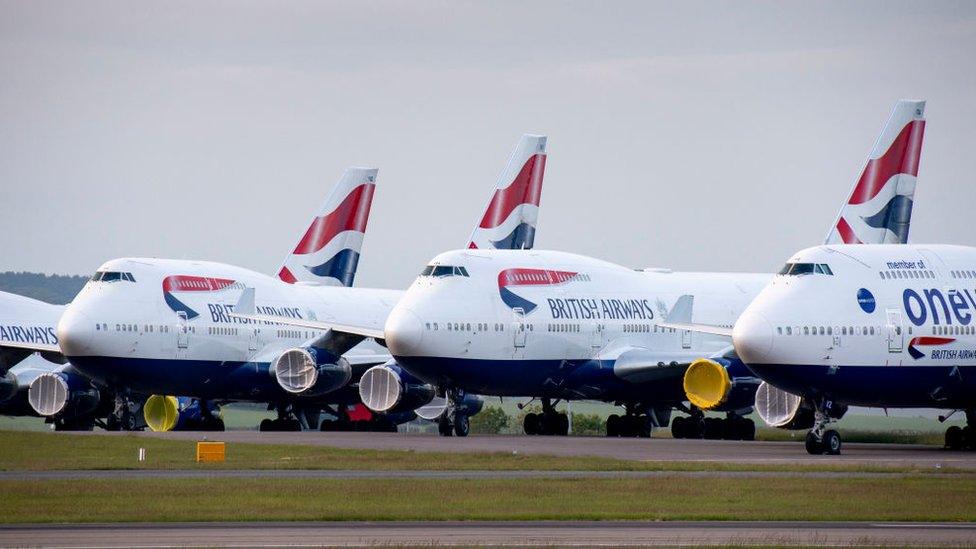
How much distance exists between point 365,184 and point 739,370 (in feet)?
93.8

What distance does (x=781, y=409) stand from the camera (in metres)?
55.8

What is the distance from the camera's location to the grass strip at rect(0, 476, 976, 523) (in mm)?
30234

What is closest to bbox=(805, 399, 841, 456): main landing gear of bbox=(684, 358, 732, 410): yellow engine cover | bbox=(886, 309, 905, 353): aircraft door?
bbox=(886, 309, 905, 353): aircraft door

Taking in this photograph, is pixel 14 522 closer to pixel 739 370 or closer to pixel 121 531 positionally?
pixel 121 531

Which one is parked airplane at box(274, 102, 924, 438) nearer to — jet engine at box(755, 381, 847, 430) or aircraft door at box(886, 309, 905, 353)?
jet engine at box(755, 381, 847, 430)

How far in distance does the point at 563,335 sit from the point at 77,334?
17775mm

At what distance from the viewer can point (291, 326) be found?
72938 millimetres

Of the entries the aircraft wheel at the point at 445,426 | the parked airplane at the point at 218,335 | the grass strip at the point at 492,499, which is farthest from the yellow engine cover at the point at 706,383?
the grass strip at the point at 492,499

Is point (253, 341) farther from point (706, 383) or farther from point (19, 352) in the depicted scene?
point (706, 383)

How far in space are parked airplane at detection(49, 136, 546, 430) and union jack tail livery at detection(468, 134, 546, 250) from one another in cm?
6

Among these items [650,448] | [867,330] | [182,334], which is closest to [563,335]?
[650,448]

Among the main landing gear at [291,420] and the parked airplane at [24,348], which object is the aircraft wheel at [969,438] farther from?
the parked airplane at [24,348]

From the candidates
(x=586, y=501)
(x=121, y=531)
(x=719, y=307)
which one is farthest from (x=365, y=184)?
(x=121, y=531)

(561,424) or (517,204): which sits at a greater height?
(517,204)
